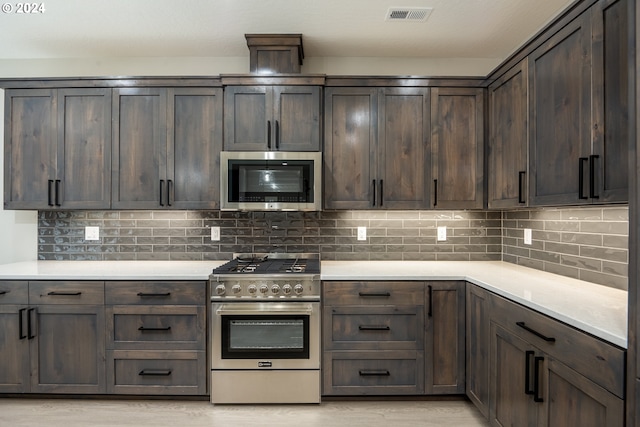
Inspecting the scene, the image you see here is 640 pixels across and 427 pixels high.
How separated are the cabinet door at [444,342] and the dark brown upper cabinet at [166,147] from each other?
1784 millimetres

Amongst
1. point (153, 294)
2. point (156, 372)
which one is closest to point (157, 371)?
point (156, 372)

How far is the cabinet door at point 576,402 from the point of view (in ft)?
3.91

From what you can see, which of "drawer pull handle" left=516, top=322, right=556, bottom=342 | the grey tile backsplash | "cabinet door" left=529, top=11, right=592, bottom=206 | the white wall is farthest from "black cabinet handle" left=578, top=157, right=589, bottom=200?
the white wall

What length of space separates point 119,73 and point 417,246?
302 centimetres

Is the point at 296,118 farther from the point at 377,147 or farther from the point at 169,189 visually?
the point at 169,189

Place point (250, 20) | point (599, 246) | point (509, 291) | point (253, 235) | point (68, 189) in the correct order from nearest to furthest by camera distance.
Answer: point (509, 291)
point (599, 246)
point (250, 20)
point (68, 189)
point (253, 235)

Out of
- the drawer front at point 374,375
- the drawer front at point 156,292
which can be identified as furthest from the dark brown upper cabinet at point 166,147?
the drawer front at point 374,375

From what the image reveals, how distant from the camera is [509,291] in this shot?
190cm

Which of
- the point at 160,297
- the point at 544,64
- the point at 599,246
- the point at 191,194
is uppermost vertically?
the point at 544,64

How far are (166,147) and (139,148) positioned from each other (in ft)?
0.70

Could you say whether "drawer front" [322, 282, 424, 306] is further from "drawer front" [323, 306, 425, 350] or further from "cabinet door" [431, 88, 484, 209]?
"cabinet door" [431, 88, 484, 209]

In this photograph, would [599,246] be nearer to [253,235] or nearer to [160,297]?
[253,235]

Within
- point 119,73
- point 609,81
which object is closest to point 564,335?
point 609,81

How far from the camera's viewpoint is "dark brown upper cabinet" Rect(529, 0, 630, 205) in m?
1.47
